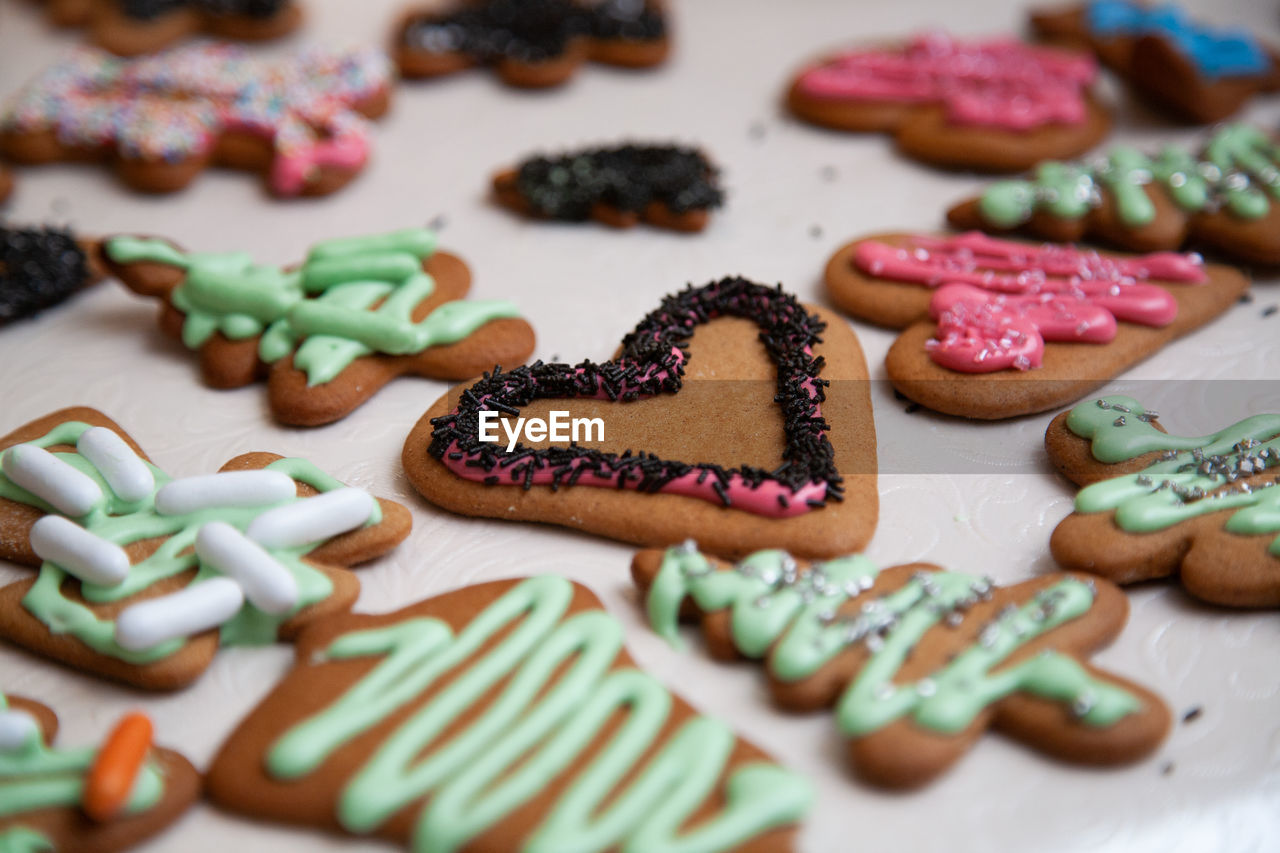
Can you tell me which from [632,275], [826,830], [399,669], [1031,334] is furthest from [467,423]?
[1031,334]

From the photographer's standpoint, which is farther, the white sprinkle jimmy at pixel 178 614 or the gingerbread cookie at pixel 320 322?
the gingerbread cookie at pixel 320 322

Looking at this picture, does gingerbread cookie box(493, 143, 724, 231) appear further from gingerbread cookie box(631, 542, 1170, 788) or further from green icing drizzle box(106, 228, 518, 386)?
gingerbread cookie box(631, 542, 1170, 788)

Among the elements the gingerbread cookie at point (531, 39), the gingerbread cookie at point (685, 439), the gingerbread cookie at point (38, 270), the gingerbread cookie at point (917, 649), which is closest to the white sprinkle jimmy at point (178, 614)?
the gingerbread cookie at point (685, 439)

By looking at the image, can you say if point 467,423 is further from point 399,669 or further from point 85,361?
point 85,361

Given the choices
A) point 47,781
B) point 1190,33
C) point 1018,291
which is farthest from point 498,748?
point 1190,33

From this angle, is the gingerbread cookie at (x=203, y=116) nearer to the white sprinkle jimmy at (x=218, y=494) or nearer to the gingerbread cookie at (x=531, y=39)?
the gingerbread cookie at (x=531, y=39)

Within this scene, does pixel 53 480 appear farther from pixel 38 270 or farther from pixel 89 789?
pixel 38 270
